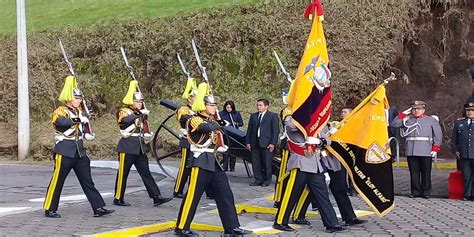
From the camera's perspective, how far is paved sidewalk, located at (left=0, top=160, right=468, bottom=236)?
352 inches

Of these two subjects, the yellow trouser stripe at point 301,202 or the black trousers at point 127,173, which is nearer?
the yellow trouser stripe at point 301,202

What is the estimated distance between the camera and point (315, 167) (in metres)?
8.92

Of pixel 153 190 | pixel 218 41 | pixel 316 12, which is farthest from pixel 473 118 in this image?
pixel 218 41

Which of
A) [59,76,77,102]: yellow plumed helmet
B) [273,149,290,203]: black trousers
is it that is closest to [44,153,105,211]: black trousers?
[59,76,77,102]: yellow plumed helmet

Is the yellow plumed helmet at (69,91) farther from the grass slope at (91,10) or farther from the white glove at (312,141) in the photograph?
the grass slope at (91,10)

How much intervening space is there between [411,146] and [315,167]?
429 centimetres

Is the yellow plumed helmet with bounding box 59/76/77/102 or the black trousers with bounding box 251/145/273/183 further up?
the yellow plumed helmet with bounding box 59/76/77/102

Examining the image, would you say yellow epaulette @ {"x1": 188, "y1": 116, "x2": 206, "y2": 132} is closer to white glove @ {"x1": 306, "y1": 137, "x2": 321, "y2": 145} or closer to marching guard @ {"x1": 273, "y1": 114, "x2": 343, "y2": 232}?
marching guard @ {"x1": 273, "y1": 114, "x2": 343, "y2": 232}

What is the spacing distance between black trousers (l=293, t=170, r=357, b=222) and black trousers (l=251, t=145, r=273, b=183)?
162 inches

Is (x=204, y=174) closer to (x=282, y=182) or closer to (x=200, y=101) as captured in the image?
(x=200, y=101)

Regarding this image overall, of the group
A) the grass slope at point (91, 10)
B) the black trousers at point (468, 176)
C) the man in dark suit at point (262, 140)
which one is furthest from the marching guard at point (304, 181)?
the grass slope at point (91, 10)

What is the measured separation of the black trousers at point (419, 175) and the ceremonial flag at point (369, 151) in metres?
3.12

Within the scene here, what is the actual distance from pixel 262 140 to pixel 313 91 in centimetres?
467

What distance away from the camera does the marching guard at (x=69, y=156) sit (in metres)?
10.0
